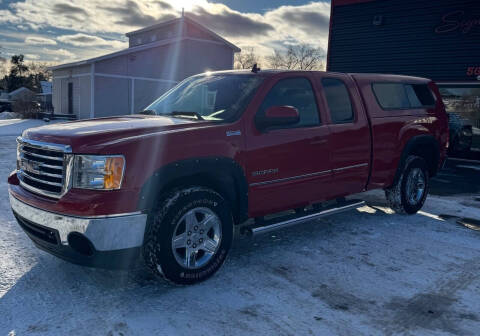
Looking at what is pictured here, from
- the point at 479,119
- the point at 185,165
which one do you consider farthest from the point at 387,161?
the point at 479,119

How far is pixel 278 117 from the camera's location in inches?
159

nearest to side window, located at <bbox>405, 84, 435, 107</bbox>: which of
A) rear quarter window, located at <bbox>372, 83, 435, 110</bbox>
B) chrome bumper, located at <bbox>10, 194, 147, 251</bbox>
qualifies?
rear quarter window, located at <bbox>372, 83, 435, 110</bbox>

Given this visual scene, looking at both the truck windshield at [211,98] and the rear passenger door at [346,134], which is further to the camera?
the rear passenger door at [346,134]

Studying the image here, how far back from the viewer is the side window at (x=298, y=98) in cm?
443

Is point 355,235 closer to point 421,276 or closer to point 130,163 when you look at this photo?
point 421,276

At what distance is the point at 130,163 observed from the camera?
10.7ft

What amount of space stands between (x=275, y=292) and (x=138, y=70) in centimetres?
2335

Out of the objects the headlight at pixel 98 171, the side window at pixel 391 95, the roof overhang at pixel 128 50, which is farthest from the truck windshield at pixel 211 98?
the roof overhang at pixel 128 50

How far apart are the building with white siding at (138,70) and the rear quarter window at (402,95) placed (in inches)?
779

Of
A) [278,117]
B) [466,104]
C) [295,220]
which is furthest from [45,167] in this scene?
[466,104]

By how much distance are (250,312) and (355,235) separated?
8.13 ft

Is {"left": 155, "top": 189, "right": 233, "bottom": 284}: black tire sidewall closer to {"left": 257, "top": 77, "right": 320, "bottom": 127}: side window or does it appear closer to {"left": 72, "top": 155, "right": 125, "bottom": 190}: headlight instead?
{"left": 72, "top": 155, "right": 125, "bottom": 190}: headlight

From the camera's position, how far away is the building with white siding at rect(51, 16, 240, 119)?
931 inches

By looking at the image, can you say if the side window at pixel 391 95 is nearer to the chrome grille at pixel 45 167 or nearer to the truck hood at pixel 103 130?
the truck hood at pixel 103 130
